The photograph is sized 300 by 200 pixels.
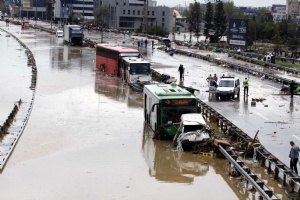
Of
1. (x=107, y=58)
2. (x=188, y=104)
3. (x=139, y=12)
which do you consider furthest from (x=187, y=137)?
(x=139, y=12)

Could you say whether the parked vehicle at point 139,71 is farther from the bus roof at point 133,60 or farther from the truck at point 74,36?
the truck at point 74,36

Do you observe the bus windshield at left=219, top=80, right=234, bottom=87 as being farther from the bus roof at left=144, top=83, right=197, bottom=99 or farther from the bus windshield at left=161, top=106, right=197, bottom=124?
the bus windshield at left=161, top=106, right=197, bottom=124

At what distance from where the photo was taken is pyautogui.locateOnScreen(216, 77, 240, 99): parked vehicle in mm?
34219

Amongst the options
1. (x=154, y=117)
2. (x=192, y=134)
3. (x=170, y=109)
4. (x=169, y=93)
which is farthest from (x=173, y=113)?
(x=192, y=134)

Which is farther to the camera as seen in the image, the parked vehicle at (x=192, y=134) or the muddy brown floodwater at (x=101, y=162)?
the parked vehicle at (x=192, y=134)

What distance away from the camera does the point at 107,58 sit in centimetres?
4666

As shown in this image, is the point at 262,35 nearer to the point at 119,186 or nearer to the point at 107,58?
the point at 107,58

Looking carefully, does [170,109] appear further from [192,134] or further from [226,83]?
[226,83]

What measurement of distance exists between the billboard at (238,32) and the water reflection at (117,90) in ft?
74.9

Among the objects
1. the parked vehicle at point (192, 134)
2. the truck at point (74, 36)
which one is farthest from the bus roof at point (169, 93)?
the truck at point (74, 36)

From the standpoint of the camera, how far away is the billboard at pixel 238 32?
63.8 meters

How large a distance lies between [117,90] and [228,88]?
7.16m

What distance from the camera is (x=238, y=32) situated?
64.1m

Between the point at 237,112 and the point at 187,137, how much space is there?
909 cm
